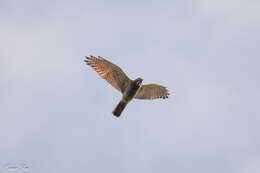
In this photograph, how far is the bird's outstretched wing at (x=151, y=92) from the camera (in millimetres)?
42812

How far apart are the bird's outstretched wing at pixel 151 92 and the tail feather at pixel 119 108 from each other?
0.90 metres

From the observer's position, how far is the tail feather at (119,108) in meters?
42.2

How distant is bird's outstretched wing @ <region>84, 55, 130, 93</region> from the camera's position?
42.2 m

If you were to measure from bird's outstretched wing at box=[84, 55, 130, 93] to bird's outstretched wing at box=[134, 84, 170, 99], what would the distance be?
35.7 inches

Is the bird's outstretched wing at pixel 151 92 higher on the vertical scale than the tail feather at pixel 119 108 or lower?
higher

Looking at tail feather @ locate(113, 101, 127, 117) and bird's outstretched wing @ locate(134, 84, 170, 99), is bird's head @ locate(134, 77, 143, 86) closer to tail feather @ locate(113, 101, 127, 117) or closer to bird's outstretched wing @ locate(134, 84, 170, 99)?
bird's outstretched wing @ locate(134, 84, 170, 99)

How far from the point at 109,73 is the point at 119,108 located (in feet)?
5.99

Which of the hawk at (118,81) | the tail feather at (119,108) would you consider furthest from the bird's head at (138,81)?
the tail feather at (119,108)

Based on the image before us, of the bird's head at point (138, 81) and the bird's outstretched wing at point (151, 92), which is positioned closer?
the bird's head at point (138, 81)

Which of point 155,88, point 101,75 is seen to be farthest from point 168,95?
point 101,75

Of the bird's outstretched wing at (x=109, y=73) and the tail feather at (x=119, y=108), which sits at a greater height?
the bird's outstretched wing at (x=109, y=73)

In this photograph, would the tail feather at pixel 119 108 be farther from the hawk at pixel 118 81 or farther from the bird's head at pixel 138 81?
the bird's head at pixel 138 81

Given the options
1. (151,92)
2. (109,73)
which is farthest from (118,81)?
(151,92)

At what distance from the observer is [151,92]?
43469 mm
